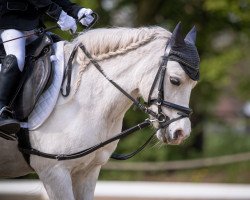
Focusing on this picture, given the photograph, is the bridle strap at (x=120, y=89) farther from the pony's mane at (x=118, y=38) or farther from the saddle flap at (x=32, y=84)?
Answer: the saddle flap at (x=32, y=84)

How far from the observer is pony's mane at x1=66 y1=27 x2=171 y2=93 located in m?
5.36

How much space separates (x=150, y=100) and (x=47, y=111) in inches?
33.1

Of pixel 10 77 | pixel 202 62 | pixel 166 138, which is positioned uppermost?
pixel 10 77

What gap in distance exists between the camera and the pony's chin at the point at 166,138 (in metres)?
5.05

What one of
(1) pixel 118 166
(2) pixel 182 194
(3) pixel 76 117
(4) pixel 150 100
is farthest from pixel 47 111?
(1) pixel 118 166

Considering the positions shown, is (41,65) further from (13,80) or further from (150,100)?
(150,100)

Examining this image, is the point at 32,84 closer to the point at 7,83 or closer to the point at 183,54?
the point at 7,83

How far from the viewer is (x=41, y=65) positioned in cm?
539

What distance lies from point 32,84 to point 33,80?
0.04m

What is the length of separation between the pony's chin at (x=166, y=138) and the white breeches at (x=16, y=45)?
1.26 m

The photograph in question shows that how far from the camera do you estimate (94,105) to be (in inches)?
211

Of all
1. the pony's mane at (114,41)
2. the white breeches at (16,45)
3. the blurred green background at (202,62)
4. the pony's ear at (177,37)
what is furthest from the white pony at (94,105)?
the blurred green background at (202,62)

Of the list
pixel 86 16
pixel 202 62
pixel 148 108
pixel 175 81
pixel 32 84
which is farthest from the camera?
pixel 202 62

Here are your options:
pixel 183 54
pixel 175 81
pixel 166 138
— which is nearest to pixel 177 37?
pixel 183 54
